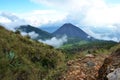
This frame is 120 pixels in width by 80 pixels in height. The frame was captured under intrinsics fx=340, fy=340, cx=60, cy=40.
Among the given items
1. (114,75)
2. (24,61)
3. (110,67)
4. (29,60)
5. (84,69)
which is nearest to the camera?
(114,75)

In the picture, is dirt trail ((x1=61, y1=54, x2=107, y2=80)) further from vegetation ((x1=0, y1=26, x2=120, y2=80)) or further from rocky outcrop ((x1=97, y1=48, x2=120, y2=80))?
rocky outcrop ((x1=97, y1=48, x2=120, y2=80))

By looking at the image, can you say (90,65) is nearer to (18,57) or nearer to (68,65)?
(68,65)

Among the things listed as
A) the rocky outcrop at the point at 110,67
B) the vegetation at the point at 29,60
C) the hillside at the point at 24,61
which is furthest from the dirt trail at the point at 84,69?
the rocky outcrop at the point at 110,67

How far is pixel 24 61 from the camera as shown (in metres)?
29.8

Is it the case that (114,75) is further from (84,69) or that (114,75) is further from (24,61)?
(24,61)

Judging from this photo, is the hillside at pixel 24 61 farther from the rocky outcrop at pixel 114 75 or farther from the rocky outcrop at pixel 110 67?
the rocky outcrop at pixel 114 75

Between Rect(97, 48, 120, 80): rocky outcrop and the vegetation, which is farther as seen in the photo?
the vegetation

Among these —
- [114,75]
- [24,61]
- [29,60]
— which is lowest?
[114,75]

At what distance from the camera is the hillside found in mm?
24188

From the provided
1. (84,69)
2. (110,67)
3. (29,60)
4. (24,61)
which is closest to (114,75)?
(110,67)

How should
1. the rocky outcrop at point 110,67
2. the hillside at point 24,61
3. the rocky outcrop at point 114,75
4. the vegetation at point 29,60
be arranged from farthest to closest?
the hillside at point 24,61 < the vegetation at point 29,60 < the rocky outcrop at point 110,67 < the rocky outcrop at point 114,75

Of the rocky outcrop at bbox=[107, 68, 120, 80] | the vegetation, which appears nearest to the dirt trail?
the vegetation

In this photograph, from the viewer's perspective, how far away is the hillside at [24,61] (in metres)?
24.2

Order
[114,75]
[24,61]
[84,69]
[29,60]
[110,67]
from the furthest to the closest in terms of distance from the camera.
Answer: [29,60], [24,61], [84,69], [110,67], [114,75]
